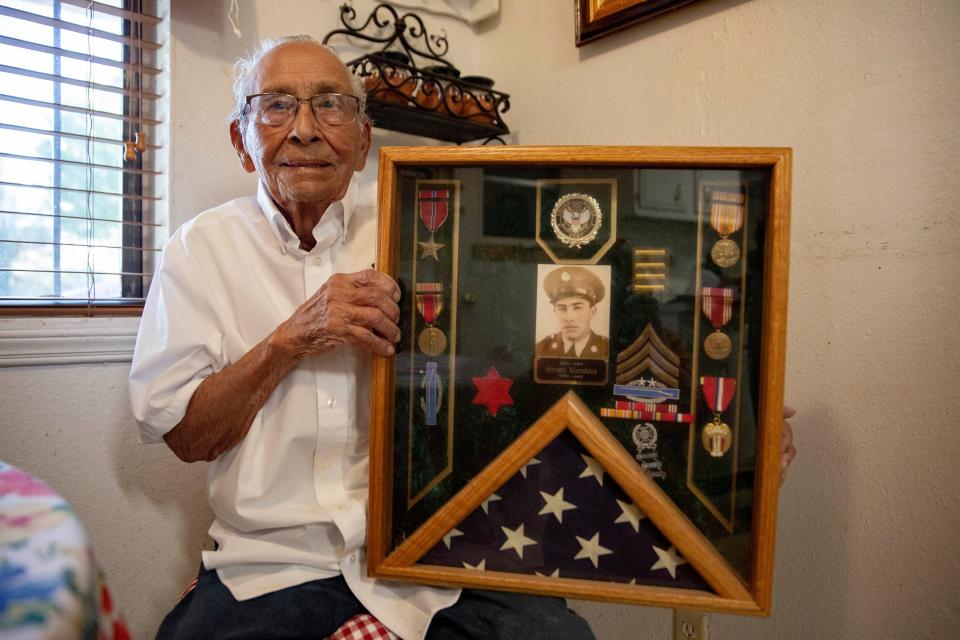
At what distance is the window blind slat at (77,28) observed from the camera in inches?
47.2

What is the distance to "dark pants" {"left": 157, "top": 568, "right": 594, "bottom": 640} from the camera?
889 mm

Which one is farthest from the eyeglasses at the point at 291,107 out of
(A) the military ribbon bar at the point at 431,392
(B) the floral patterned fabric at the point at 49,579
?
(B) the floral patterned fabric at the point at 49,579

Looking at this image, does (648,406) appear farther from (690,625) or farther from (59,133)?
(59,133)

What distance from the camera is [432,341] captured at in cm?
88

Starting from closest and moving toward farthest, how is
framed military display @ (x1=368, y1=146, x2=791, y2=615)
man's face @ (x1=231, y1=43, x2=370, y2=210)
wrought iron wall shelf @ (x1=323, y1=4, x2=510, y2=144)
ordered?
framed military display @ (x1=368, y1=146, x2=791, y2=615), man's face @ (x1=231, y1=43, x2=370, y2=210), wrought iron wall shelf @ (x1=323, y1=4, x2=510, y2=144)

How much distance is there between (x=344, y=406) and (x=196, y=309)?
30cm

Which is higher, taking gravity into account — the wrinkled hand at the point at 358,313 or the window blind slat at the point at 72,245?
the window blind slat at the point at 72,245

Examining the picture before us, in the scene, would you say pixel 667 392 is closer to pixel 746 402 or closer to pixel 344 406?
pixel 746 402

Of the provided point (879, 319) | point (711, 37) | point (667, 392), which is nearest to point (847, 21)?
point (711, 37)

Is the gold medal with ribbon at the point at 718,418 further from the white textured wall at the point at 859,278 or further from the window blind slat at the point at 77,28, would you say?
the window blind slat at the point at 77,28

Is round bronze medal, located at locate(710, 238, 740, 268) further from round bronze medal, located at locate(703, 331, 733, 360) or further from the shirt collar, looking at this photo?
the shirt collar

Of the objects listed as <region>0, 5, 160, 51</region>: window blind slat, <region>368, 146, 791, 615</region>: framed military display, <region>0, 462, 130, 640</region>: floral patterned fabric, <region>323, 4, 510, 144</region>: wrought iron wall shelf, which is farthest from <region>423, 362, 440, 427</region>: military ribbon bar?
<region>0, 5, 160, 51</region>: window blind slat

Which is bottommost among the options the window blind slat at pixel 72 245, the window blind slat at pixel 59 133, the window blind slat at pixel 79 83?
the window blind slat at pixel 72 245

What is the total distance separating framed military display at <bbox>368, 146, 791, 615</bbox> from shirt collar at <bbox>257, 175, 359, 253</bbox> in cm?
27
